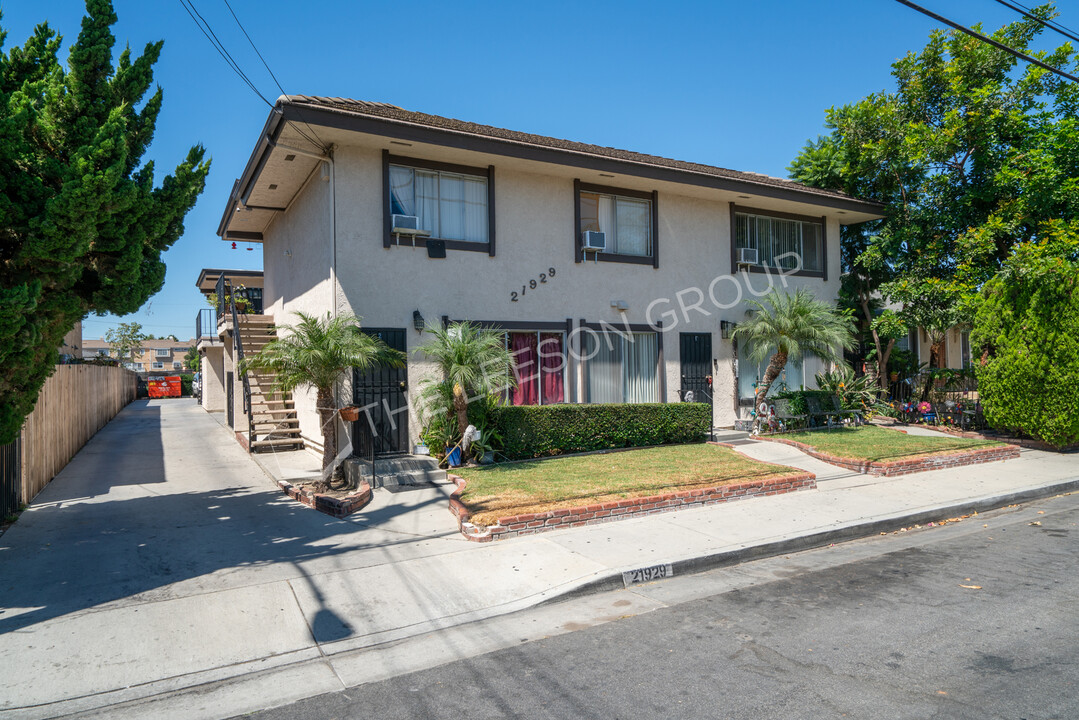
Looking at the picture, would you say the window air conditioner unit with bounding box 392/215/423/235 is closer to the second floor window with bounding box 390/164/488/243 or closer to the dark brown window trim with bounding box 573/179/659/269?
the second floor window with bounding box 390/164/488/243

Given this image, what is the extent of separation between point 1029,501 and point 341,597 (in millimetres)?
10088

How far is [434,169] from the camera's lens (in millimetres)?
12023

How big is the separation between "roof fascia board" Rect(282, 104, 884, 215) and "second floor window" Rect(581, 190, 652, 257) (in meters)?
0.92

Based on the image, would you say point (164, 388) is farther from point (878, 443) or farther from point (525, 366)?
point (878, 443)

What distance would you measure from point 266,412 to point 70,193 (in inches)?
319

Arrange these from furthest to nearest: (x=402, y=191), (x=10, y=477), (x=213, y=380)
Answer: (x=213, y=380) → (x=402, y=191) → (x=10, y=477)

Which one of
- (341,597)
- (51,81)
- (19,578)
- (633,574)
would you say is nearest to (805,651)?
(633,574)

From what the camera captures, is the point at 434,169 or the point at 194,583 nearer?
the point at 194,583

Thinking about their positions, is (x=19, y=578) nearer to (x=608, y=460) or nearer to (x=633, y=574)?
(x=633, y=574)

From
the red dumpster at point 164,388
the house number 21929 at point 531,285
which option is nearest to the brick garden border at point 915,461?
the house number 21929 at point 531,285

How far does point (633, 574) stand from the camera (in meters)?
6.32

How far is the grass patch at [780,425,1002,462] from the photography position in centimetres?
1158

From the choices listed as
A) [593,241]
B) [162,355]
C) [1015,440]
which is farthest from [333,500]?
[162,355]

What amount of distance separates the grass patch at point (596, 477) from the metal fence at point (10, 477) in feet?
18.9
